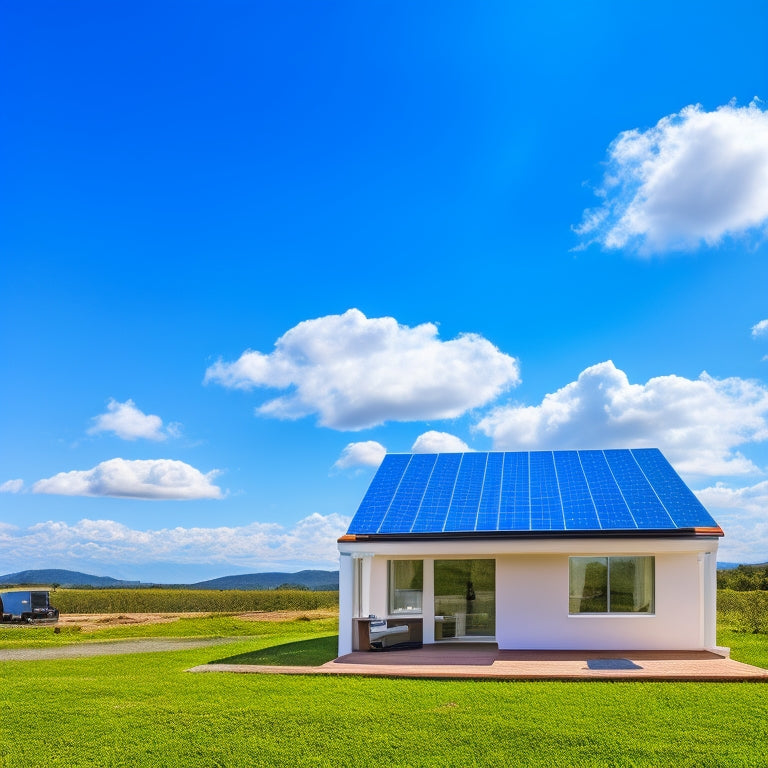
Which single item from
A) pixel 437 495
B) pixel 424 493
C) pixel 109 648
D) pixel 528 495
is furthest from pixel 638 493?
pixel 109 648

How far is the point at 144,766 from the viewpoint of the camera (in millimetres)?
9156

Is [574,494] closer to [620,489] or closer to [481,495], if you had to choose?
[620,489]

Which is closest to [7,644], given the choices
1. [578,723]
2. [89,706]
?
[89,706]

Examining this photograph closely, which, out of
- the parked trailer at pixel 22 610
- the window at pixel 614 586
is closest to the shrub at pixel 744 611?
the window at pixel 614 586

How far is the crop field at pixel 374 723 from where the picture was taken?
909 centimetres

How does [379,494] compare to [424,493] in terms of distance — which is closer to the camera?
[424,493]

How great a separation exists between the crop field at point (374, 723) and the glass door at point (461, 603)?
4.82 meters

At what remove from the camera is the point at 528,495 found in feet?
60.2

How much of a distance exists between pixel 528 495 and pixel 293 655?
20.5 ft

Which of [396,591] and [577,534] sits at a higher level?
[577,534]

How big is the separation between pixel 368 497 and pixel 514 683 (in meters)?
7.43

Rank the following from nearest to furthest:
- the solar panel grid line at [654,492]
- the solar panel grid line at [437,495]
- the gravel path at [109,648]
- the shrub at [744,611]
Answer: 1. the solar panel grid line at [654,492]
2. the solar panel grid line at [437,495]
3. the gravel path at [109,648]
4. the shrub at [744,611]

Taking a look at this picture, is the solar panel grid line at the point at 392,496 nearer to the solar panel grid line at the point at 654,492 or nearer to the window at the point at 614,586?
the window at the point at 614,586

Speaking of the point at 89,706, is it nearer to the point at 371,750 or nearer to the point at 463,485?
the point at 371,750
